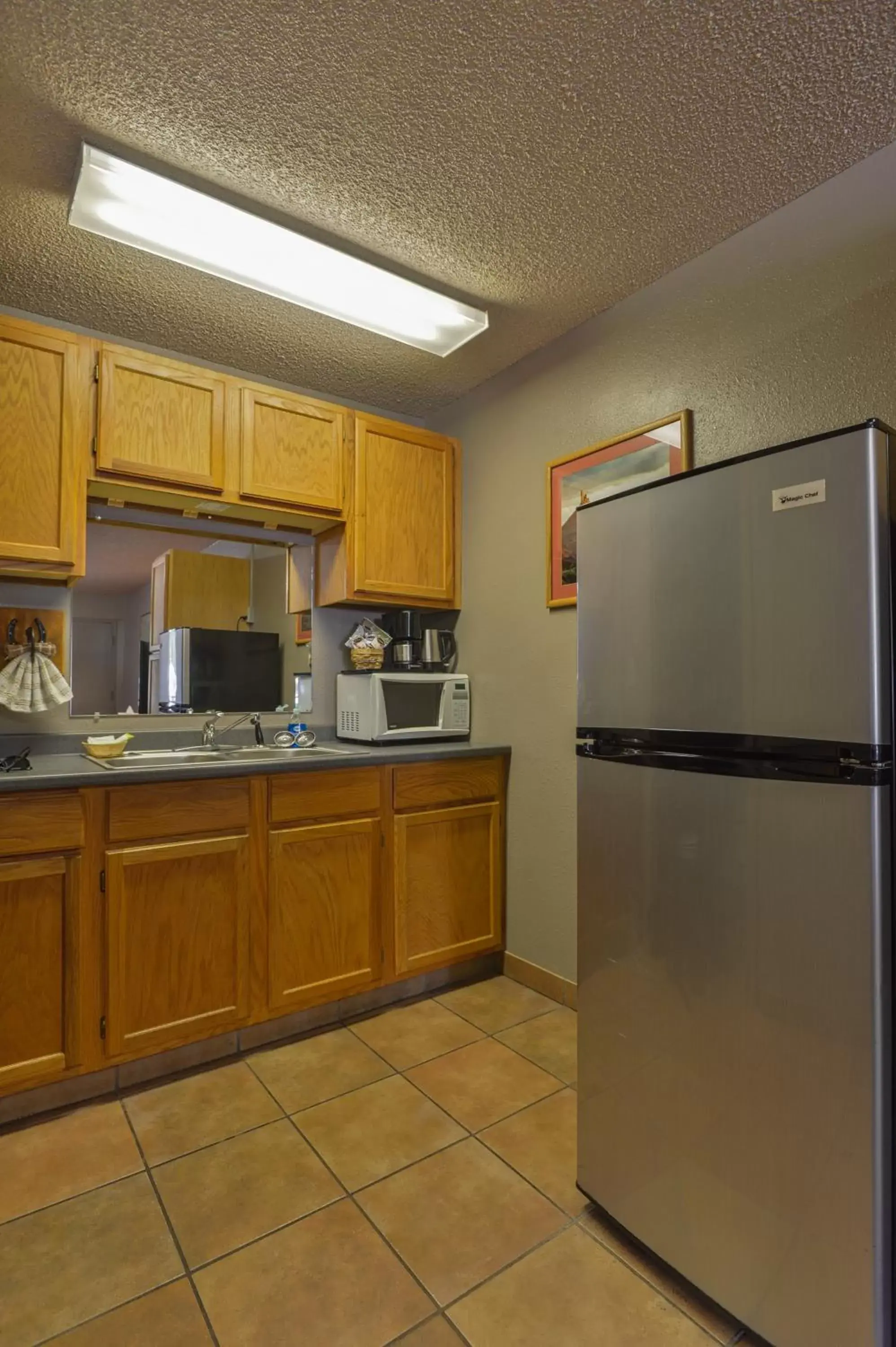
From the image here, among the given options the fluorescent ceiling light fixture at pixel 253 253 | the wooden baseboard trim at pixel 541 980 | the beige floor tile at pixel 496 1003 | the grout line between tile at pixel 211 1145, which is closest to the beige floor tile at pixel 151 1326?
the grout line between tile at pixel 211 1145

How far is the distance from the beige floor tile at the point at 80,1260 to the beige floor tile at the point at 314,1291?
0.46ft

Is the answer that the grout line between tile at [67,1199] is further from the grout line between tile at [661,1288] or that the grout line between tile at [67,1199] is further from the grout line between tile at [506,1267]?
the grout line between tile at [661,1288]

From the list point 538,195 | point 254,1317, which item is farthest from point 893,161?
point 254,1317

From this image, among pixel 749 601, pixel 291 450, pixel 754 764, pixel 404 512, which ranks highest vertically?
pixel 291 450

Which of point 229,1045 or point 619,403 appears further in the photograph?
point 619,403

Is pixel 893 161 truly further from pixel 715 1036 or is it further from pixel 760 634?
pixel 715 1036

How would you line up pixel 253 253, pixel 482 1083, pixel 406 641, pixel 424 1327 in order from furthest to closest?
pixel 406 641 → pixel 482 1083 → pixel 253 253 → pixel 424 1327

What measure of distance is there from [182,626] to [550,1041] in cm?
202

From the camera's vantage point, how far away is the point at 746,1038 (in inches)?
45.9

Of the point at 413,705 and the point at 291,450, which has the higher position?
the point at 291,450

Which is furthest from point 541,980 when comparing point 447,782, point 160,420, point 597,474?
point 160,420

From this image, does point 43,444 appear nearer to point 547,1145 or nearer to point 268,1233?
point 268,1233

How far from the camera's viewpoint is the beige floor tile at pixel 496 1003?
2.41m

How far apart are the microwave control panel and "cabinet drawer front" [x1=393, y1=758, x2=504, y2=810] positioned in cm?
23
